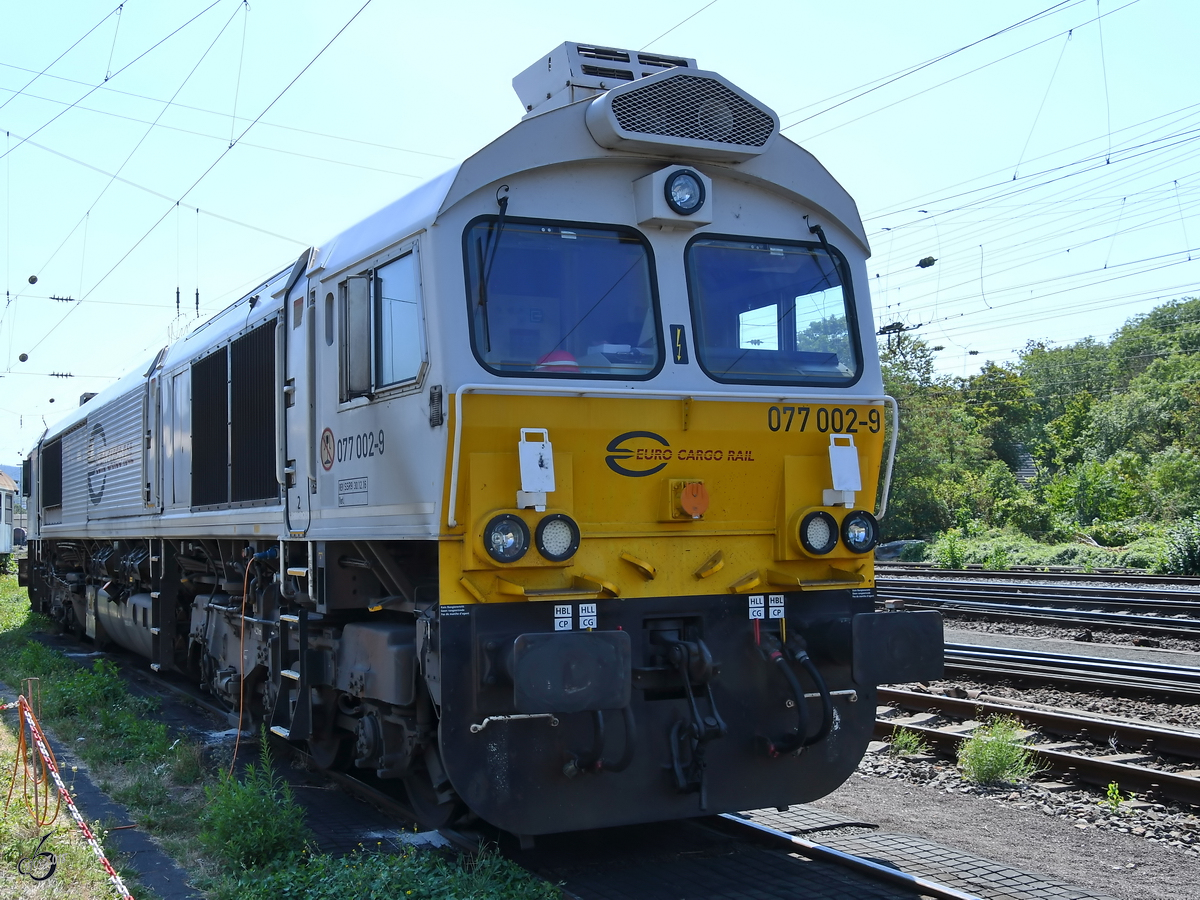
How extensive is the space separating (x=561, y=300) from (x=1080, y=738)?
217 inches

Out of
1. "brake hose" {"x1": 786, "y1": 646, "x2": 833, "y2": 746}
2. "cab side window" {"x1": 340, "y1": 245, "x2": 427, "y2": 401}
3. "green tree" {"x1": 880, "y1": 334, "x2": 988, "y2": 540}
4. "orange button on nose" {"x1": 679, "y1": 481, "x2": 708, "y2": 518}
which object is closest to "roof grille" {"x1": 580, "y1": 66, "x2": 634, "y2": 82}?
"cab side window" {"x1": 340, "y1": 245, "x2": 427, "y2": 401}

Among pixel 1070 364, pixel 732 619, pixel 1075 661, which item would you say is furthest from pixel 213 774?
pixel 1070 364

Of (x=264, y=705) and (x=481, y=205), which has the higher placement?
(x=481, y=205)

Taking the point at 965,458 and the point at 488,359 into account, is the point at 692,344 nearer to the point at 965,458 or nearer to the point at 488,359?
the point at 488,359

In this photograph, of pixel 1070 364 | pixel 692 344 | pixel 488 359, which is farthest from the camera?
pixel 1070 364

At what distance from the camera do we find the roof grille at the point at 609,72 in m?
6.16

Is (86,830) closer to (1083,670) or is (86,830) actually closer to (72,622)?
(1083,670)

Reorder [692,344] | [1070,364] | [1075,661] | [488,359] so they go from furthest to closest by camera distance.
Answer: [1070,364]
[1075,661]
[692,344]
[488,359]

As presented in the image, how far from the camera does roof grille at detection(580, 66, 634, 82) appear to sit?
242 inches

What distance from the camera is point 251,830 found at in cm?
586

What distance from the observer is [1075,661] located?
1145cm

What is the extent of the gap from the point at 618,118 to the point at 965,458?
142 feet

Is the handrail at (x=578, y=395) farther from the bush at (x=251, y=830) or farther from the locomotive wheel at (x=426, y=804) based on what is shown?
the bush at (x=251, y=830)

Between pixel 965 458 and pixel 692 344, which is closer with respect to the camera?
pixel 692 344
